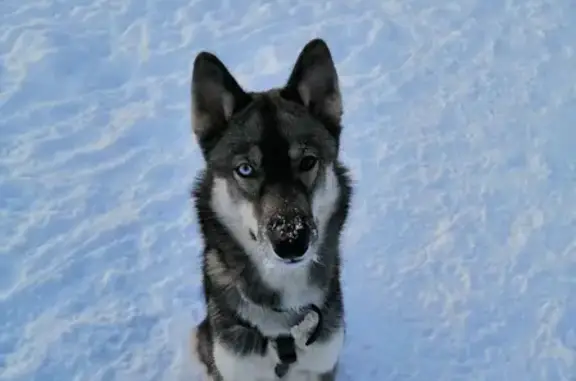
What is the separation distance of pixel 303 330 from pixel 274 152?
81 centimetres

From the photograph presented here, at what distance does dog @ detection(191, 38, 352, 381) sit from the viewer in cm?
371

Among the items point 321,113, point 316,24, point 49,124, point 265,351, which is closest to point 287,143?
point 321,113

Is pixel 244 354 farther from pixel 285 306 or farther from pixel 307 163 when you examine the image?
pixel 307 163

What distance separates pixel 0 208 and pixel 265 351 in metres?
2.52

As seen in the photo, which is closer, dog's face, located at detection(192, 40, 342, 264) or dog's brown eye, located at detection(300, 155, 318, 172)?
dog's face, located at detection(192, 40, 342, 264)

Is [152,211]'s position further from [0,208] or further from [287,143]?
[287,143]

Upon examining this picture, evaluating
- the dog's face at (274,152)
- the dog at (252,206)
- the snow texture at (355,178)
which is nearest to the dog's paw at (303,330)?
the dog at (252,206)

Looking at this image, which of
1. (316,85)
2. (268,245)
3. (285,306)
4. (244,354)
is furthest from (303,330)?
(316,85)

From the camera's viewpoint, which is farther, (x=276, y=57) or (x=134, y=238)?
(x=276, y=57)

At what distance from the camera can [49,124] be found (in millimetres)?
6312

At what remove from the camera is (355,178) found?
Result: 596cm

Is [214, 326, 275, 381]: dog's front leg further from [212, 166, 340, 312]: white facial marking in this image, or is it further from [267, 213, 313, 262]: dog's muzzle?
[267, 213, 313, 262]: dog's muzzle

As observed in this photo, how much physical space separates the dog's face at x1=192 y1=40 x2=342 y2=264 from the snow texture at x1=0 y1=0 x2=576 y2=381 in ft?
4.72

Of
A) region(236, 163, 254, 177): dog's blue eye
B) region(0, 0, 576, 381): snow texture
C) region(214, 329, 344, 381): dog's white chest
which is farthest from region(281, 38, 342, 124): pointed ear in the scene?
region(0, 0, 576, 381): snow texture
